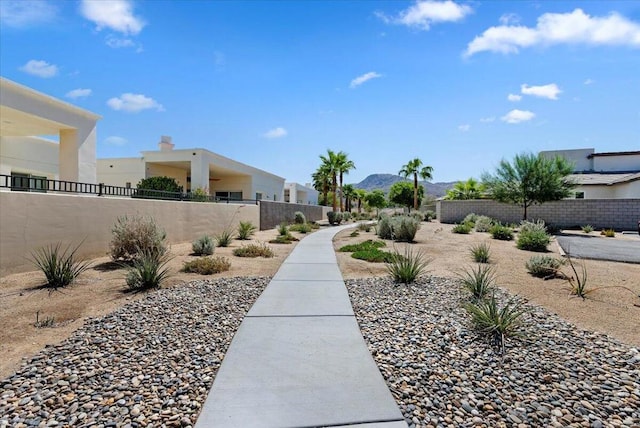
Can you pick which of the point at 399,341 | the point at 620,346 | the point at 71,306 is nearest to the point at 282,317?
the point at 399,341

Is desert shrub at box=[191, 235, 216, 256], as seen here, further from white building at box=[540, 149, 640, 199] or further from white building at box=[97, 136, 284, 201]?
white building at box=[540, 149, 640, 199]

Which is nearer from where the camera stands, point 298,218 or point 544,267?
point 544,267

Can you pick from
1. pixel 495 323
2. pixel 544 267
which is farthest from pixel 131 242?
pixel 544 267

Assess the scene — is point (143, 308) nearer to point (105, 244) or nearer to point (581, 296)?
point (105, 244)

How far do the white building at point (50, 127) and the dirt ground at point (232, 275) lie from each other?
8.55 meters

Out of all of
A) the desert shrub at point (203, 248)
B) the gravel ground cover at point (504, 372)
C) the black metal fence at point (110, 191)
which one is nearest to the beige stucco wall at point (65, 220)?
the black metal fence at point (110, 191)

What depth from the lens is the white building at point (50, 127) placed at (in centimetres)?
1388

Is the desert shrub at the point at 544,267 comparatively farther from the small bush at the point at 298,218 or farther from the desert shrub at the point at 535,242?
the small bush at the point at 298,218

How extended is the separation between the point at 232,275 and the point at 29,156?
2181 cm

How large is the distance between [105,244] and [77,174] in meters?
7.67

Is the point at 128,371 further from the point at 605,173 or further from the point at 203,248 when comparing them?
the point at 605,173

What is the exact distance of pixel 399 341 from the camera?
4680mm

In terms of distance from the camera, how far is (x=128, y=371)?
382 cm

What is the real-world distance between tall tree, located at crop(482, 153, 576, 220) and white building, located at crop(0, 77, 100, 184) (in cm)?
2684
